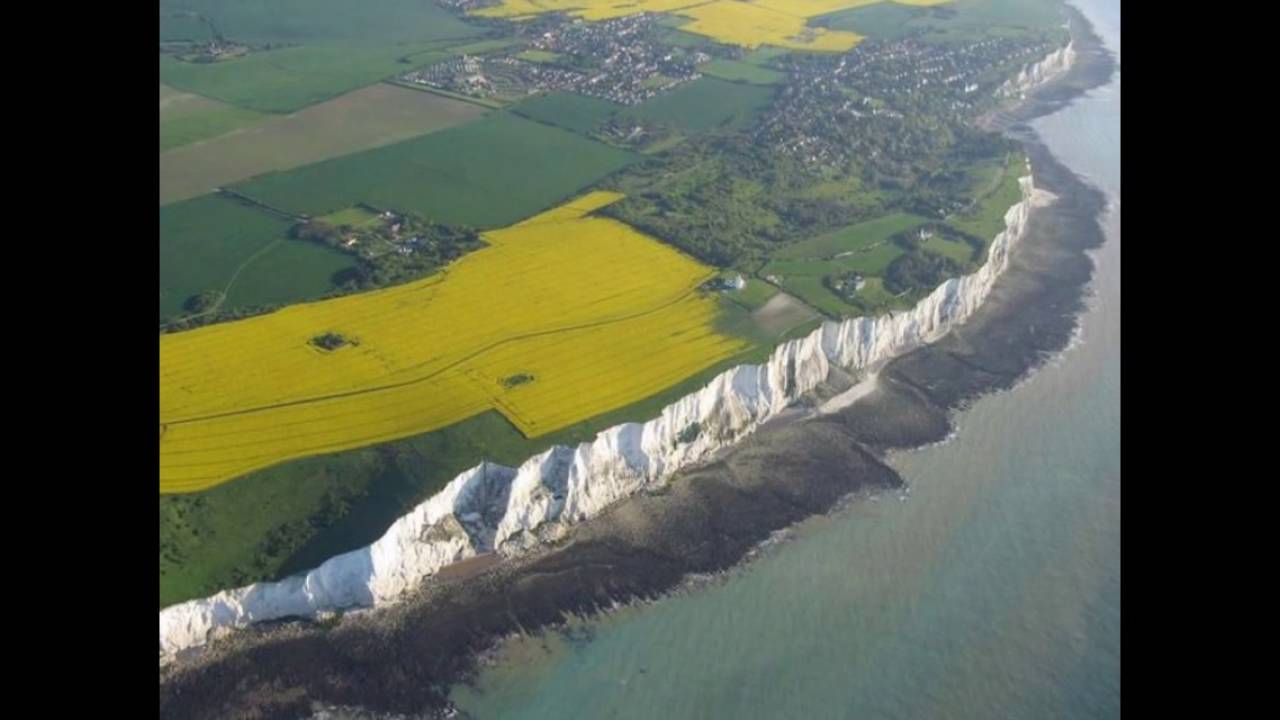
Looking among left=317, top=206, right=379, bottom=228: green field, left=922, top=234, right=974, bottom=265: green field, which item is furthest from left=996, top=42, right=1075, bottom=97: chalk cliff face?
left=317, top=206, right=379, bottom=228: green field

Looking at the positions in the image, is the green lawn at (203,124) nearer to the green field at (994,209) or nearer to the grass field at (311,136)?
the grass field at (311,136)

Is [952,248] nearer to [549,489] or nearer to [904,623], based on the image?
[904,623]

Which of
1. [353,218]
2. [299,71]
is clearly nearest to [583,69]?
[299,71]

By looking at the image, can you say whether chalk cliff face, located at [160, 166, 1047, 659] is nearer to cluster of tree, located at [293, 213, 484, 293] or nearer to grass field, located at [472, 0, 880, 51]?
cluster of tree, located at [293, 213, 484, 293]

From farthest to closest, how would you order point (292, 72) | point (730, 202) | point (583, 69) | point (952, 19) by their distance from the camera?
point (952, 19), point (583, 69), point (292, 72), point (730, 202)

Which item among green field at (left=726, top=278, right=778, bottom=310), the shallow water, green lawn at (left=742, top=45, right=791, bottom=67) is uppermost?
green lawn at (left=742, top=45, right=791, bottom=67)
